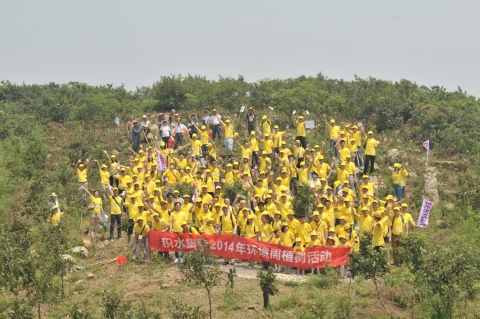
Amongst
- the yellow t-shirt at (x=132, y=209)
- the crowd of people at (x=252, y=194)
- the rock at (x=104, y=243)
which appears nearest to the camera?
the crowd of people at (x=252, y=194)

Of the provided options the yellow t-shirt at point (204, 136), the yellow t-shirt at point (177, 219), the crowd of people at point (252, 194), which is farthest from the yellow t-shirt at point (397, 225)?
the yellow t-shirt at point (204, 136)

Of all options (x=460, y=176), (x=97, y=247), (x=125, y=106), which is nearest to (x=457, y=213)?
(x=460, y=176)

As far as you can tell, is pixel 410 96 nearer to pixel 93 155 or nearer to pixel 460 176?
pixel 460 176

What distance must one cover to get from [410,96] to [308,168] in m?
15.5

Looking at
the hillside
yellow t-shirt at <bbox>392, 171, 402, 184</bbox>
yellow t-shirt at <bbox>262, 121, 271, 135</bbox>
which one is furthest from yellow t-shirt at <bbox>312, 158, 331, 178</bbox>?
yellow t-shirt at <bbox>262, 121, 271, 135</bbox>

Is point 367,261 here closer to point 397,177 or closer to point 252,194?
point 252,194

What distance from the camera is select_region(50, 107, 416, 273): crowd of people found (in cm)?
1769

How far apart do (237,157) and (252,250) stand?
11050 mm

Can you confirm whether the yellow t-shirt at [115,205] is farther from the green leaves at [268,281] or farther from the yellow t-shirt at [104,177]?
the green leaves at [268,281]

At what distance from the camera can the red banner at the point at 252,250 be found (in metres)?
17.3

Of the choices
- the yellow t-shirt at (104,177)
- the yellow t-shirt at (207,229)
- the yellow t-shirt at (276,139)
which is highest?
the yellow t-shirt at (276,139)

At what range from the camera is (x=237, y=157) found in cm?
2877

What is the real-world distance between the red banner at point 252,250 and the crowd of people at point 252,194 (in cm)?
19

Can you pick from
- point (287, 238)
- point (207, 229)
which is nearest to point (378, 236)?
point (287, 238)
